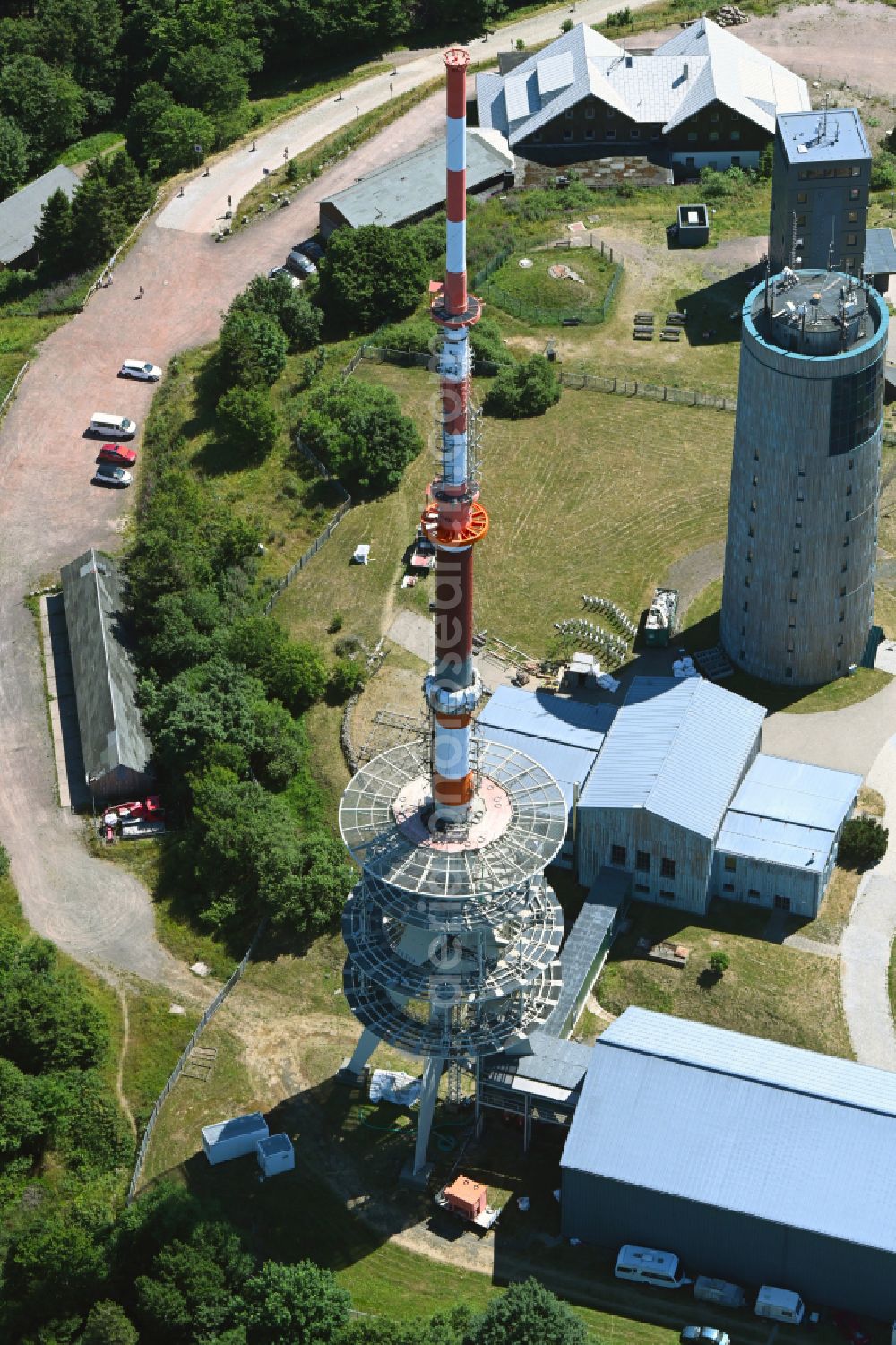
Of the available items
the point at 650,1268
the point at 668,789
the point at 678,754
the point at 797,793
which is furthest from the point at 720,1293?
the point at 678,754

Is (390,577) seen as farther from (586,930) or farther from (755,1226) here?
(755,1226)

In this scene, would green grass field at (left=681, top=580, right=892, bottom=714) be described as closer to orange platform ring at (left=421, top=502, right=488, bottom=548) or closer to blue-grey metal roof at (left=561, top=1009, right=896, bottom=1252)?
blue-grey metal roof at (left=561, top=1009, right=896, bottom=1252)

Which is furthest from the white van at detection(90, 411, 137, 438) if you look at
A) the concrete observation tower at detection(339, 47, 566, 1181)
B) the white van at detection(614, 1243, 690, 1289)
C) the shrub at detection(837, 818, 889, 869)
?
the white van at detection(614, 1243, 690, 1289)

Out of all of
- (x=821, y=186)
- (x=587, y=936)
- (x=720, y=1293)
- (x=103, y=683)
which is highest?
(x=821, y=186)

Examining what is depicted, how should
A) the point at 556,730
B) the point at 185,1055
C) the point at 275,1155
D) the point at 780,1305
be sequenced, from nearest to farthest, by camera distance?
the point at 780,1305 < the point at 275,1155 < the point at 185,1055 < the point at 556,730

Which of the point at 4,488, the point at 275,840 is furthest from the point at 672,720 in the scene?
the point at 4,488

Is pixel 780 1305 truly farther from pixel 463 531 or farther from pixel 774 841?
pixel 463 531

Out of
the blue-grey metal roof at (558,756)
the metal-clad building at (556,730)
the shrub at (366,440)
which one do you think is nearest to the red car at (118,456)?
the shrub at (366,440)
